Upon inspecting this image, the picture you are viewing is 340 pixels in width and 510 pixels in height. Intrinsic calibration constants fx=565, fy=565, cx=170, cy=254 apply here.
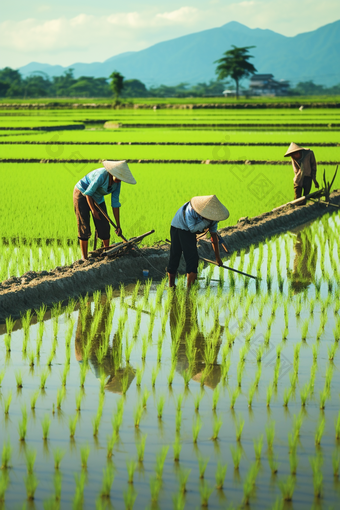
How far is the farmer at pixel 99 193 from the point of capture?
4.36 metres

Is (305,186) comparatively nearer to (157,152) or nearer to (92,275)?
(92,275)

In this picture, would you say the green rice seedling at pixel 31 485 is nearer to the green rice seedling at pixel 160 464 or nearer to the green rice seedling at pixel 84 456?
the green rice seedling at pixel 84 456

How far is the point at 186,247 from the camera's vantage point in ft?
13.9

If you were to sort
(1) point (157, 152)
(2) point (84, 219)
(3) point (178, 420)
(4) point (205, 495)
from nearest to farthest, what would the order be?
(4) point (205, 495), (3) point (178, 420), (2) point (84, 219), (1) point (157, 152)

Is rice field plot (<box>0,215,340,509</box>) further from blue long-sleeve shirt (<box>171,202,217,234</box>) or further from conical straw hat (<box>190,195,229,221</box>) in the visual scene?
conical straw hat (<box>190,195,229,221</box>)

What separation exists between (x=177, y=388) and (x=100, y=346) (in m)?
0.55

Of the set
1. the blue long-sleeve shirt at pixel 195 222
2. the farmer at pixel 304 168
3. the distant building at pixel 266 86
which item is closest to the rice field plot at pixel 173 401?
the blue long-sleeve shirt at pixel 195 222

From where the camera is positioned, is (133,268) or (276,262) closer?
(133,268)

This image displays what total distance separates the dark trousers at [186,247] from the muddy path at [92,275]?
0.40 m

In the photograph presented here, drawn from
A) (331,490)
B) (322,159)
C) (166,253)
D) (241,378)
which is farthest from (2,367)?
(322,159)

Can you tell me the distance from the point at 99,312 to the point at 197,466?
6.12ft

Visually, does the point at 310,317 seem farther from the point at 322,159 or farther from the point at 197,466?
the point at 322,159

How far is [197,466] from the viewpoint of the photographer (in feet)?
7.16

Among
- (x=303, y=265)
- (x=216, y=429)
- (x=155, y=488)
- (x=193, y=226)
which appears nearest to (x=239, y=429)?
(x=216, y=429)
